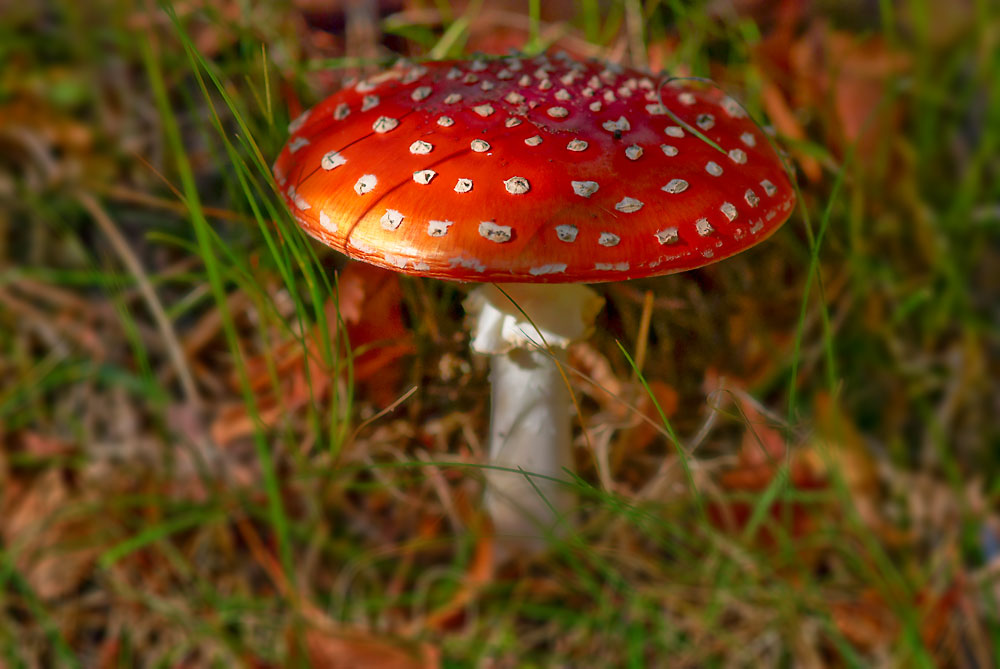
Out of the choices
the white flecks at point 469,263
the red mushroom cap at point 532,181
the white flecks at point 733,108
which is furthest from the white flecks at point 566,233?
the white flecks at point 733,108

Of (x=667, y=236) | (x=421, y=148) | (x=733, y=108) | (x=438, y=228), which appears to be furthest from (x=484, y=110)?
(x=733, y=108)

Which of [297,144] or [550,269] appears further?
[297,144]

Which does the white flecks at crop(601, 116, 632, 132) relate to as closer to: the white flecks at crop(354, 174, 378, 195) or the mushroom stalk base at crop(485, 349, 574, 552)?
the white flecks at crop(354, 174, 378, 195)

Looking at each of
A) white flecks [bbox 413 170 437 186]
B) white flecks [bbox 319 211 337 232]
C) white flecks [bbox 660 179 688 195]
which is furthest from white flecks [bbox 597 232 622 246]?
white flecks [bbox 319 211 337 232]

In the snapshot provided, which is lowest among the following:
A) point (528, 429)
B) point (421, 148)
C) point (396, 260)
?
point (528, 429)

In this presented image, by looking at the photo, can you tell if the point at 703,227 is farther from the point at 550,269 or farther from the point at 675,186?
the point at 550,269

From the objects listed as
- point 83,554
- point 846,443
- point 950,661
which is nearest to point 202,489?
point 83,554

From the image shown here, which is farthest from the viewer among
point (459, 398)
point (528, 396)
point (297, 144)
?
point (459, 398)

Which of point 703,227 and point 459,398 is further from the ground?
point 703,227
